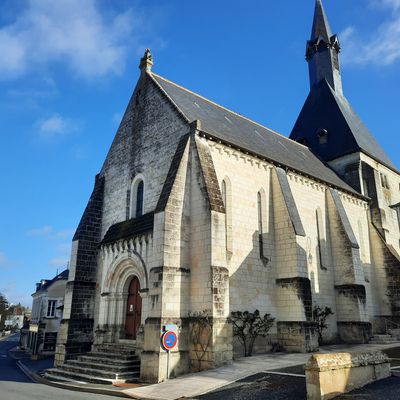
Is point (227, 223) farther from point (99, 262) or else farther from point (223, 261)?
point (99, 262)

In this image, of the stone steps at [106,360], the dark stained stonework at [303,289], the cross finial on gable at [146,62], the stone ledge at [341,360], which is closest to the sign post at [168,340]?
the stone steps at [106,360]

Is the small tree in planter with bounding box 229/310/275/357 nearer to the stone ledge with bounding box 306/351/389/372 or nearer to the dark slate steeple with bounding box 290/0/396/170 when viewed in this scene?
the stone ledge with bounding box 306/351/389/372

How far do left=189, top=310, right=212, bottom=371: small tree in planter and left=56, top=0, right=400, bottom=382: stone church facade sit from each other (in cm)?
18

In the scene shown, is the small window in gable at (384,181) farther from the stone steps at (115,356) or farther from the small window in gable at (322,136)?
the stone steps at (115,356)

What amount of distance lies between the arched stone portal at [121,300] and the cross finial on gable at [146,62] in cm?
935

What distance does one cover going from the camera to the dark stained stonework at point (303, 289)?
14.8 metres

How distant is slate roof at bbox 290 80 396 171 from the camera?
27.1 m

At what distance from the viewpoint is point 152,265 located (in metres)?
13.0

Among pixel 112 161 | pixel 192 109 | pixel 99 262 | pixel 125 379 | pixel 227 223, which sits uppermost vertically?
pixel 192 109

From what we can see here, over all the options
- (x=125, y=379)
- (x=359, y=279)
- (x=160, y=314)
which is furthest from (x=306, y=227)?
(x=125, y=379)

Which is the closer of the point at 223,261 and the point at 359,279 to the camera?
the point at 223,261

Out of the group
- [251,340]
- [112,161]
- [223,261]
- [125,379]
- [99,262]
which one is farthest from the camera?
[112,161]

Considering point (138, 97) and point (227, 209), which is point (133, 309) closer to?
point (227, 209)

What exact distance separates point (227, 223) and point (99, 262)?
6.62m
